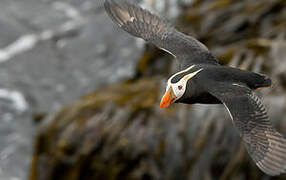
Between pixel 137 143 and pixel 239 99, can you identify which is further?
pixel 137 143

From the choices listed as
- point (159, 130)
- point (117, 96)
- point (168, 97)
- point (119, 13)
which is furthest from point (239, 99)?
point (117, 96)

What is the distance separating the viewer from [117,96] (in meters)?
5.87

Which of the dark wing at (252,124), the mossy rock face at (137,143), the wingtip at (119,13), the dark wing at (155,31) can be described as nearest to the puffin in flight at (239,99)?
the dark wing at (252,124)

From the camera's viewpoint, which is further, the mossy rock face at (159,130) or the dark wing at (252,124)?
the mossy rock face at (159,130)

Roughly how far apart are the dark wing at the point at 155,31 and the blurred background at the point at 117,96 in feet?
4.21

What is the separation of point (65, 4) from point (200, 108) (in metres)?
3.60

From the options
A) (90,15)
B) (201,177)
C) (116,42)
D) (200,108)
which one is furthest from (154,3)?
(201,177)

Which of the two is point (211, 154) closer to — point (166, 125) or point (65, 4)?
point (166, 125)

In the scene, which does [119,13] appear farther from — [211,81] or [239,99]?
[239,99]

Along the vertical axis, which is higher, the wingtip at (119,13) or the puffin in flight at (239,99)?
the wingtip at (119,13)

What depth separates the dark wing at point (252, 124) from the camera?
124 inches

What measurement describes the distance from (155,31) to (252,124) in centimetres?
114

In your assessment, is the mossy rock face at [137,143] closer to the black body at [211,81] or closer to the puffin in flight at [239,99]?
the puffin in flight at [239,99]

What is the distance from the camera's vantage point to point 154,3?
23.7ft
